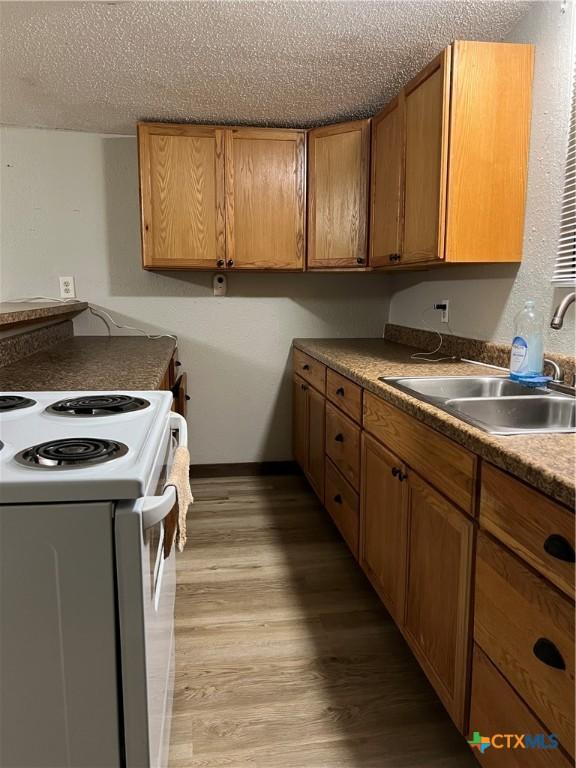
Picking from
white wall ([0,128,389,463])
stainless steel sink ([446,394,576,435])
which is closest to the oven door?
stainless steel sink ([446,394,576,435])

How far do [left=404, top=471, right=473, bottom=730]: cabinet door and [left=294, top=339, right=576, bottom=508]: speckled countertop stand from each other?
0.19 metres

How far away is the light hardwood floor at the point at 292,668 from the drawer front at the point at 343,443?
1.38 feet

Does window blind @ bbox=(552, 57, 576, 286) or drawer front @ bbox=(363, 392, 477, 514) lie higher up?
window blind @ bbox=(552, 57, 576, 286)

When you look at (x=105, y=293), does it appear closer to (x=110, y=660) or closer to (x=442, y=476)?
(x=442, y=476)

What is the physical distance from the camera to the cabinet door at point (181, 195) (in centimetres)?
280

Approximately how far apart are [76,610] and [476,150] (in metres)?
1.85

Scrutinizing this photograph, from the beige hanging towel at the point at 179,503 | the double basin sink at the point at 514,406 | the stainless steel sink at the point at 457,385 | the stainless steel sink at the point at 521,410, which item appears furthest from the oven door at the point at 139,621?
the stainless steel sink at the point at 457,385

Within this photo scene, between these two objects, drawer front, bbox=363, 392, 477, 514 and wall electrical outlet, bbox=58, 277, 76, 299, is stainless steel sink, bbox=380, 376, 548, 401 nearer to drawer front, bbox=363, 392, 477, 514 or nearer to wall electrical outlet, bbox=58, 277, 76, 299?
drawer front, bbox=363, 392, 477, 514

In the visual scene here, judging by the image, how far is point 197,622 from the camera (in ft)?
6.26

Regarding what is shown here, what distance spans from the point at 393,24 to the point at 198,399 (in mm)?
2236

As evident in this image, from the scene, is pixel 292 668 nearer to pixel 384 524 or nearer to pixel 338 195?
pixel 384 524

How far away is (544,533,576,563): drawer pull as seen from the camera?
2.81 ft

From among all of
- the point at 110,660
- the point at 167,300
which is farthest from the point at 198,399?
the point at 110,660

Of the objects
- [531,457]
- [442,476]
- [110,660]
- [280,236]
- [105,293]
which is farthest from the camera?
[105,293]
